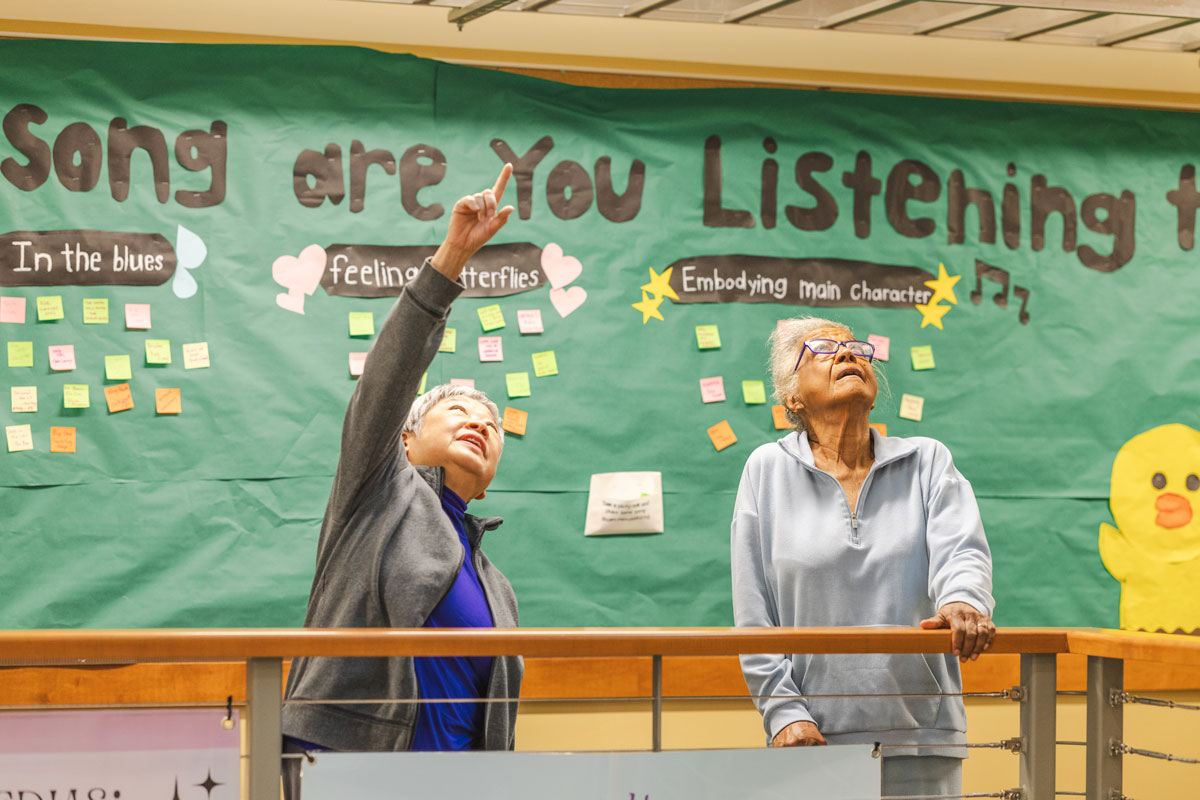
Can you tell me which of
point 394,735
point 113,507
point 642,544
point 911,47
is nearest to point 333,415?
point 113,507

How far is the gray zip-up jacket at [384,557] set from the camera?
171cm

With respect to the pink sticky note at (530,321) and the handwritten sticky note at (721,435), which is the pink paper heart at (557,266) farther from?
the handwritten sticky note at (721,435)

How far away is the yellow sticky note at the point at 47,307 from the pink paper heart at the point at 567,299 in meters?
1.29

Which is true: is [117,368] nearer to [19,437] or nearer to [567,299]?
[19,437]

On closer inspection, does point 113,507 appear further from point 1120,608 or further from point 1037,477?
point 1120,608

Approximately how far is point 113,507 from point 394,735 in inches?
68.6

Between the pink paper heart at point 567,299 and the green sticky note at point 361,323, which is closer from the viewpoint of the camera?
the green sticky note at point 361,323

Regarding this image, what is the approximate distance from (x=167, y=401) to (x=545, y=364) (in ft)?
3.29

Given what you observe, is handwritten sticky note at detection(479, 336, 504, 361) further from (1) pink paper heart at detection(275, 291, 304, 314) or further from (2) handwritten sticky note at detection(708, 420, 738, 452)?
(2) handwritten sticky note at detection(708, 420, 738, 452)

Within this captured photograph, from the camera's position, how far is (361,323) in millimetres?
3281

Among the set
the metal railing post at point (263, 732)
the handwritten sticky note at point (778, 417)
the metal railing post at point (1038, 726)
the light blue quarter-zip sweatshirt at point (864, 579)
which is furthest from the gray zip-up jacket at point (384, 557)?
the handwritten sticky note at point (778, 417)

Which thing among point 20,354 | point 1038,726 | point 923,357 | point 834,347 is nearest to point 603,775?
point 1038,726

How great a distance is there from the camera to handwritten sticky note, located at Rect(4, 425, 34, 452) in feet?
10.2

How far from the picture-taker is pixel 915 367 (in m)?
3.60
